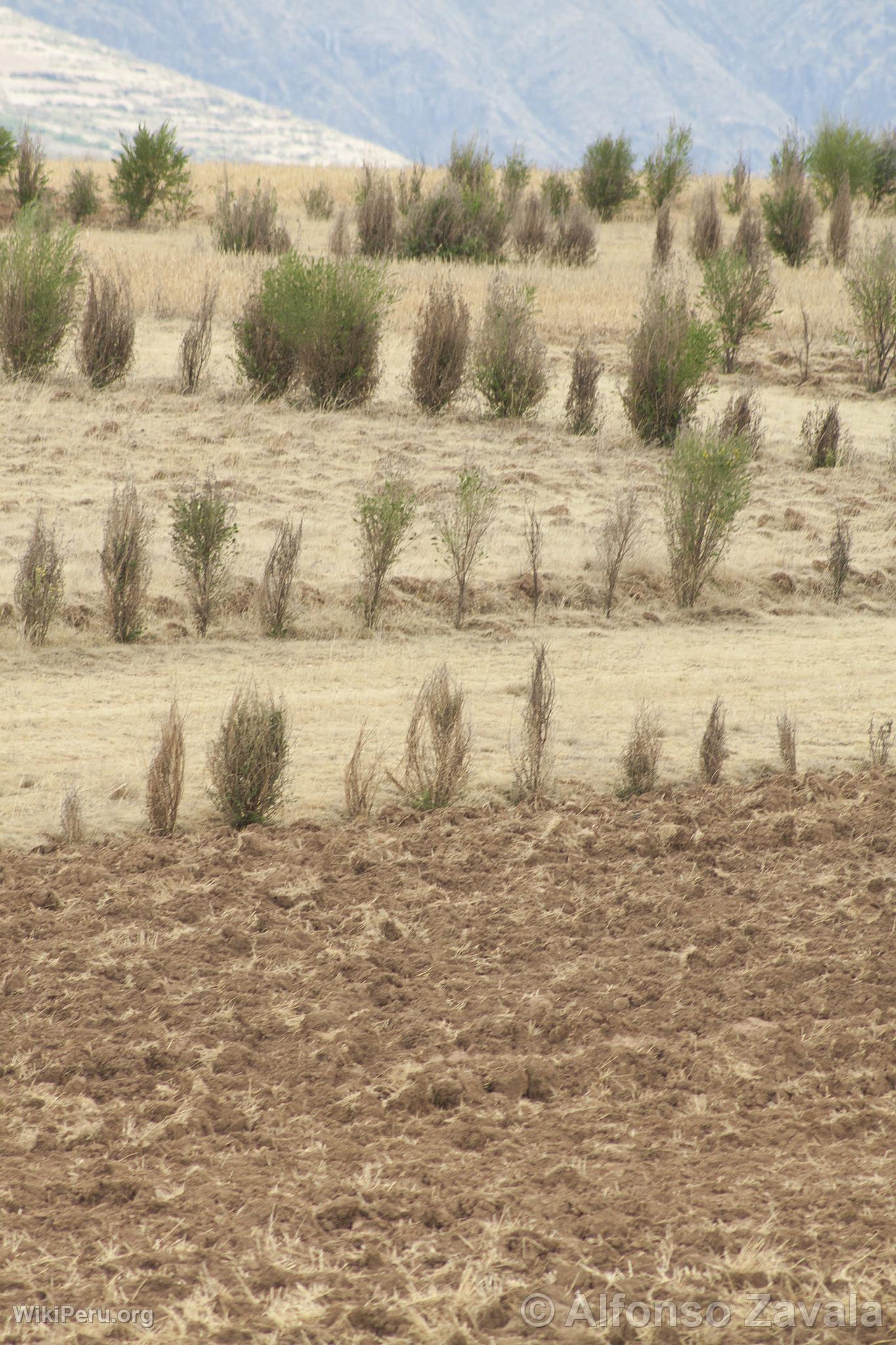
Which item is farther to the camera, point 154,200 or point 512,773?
point 154,200

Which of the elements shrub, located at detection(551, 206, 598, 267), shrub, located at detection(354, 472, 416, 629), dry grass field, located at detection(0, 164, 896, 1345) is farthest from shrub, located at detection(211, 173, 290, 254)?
shrub, located at detection(354, 472, 416, 629)

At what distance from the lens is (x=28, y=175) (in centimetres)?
2134

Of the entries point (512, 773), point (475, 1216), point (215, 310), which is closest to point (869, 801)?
point (512, 773)

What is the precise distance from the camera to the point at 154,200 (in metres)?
21.7

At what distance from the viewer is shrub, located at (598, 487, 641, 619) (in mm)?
8562

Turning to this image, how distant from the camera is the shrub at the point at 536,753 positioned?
560cm

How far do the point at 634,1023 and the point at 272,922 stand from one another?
47.8 inches

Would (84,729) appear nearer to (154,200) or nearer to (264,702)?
(264,702)

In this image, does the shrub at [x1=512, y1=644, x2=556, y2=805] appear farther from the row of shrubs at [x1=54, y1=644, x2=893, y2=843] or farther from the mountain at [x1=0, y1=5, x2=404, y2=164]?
the mountain at [x1=0, y1=5, x2=404, y2=164]

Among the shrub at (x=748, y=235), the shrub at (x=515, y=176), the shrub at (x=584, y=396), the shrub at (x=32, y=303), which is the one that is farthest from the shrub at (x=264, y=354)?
the shrub at (x=515, y=176)

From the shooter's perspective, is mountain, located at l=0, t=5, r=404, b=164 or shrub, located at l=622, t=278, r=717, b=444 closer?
shrub, located at l=622, t=278, r=717, b=444

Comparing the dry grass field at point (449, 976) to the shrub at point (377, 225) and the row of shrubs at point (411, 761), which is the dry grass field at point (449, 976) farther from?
the shrub at point (377, 225)

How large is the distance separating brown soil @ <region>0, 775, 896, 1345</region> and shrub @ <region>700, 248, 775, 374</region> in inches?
388

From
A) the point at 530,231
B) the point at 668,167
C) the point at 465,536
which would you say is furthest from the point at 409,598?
the point at 668,167
